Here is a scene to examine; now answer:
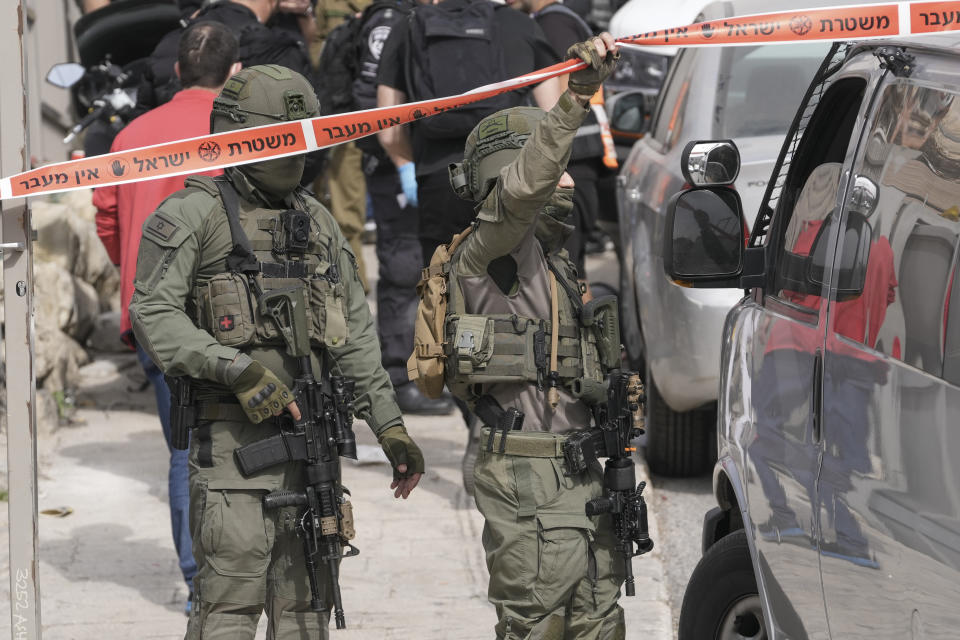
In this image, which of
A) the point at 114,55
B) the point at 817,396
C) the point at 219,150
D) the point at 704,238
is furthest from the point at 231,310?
the point at 114,55

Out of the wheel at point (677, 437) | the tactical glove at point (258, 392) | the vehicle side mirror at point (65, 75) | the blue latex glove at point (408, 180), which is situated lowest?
the wheel at point (677, 437)

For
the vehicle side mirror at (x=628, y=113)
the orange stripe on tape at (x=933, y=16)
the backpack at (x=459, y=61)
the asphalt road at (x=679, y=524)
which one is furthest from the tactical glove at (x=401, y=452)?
the vehicle side mirror at (x=628, y=113)

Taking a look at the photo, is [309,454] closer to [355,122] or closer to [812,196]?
[355,122]

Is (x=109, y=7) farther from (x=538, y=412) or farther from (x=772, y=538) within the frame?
(x=772, y=538)

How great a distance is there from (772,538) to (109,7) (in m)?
6.73

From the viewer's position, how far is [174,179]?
5.33m

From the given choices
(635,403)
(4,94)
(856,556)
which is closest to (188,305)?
(4,94)

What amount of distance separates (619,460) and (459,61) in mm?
2965

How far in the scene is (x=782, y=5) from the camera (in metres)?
6.40

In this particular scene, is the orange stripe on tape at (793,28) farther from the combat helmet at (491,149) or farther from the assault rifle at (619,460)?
the assault rifle at (619,460)

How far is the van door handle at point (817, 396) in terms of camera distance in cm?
301

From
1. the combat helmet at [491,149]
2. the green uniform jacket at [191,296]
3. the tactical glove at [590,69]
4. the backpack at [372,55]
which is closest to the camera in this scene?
the tactical glove at [590,69]

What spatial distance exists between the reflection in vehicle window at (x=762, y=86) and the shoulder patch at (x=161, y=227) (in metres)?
3.29

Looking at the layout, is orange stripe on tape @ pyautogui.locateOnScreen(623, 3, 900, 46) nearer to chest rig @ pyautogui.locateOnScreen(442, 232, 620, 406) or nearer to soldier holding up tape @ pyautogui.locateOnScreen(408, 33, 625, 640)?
soldier holding up tape @ pyautogui.locateOnScreen(408, 33, 625, 640)
